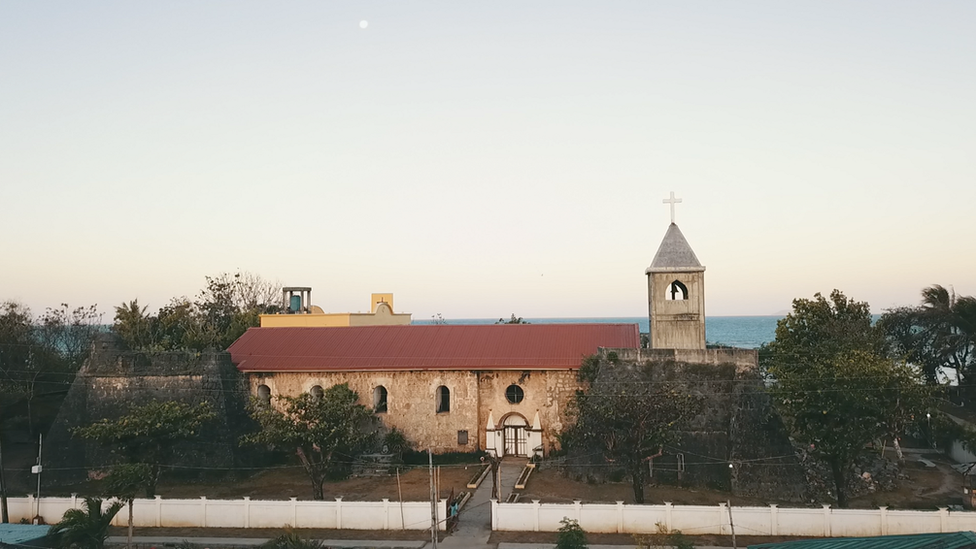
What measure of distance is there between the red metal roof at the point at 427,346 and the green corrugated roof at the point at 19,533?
15.4 meters

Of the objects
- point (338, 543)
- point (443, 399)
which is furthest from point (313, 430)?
point (443, 399)

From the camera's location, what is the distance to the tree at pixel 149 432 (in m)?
29.3

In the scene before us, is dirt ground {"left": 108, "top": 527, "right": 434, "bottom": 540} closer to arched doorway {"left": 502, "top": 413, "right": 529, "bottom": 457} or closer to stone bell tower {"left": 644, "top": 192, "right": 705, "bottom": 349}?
arched doorway {"left": 502, "top": 413, "right": 529, "bottom": 457}

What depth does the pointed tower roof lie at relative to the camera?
33312mm

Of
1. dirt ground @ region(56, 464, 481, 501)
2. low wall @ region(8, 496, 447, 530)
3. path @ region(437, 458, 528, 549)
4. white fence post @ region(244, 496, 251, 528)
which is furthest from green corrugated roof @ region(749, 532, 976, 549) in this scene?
white fence post @ region(244, 496, 251, 528)

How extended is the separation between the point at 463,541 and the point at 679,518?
7.79 m

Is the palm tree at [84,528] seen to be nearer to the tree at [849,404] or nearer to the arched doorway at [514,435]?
the arched doorway at [514,435]

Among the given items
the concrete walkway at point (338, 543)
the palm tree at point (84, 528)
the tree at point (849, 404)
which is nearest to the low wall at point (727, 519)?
the concrete walkway at point (338, 543)

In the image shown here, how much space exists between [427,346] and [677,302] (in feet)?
47.4

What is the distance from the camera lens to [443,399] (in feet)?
126

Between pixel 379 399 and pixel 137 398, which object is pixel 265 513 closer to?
pixel 379 399

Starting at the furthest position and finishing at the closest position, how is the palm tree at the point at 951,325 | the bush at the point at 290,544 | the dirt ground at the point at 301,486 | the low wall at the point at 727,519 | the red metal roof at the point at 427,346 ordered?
1. the palm tree at the point at 951,325
2. the red metal roof at the point at 427,346
3. the dirt ground at the point at 301,486
4. the low wall at the point at 727,519
5. the bush at the point at 290,544

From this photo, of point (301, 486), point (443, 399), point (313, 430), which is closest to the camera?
point (313, 430)

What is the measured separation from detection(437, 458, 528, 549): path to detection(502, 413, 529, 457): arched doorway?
230 centimetres
